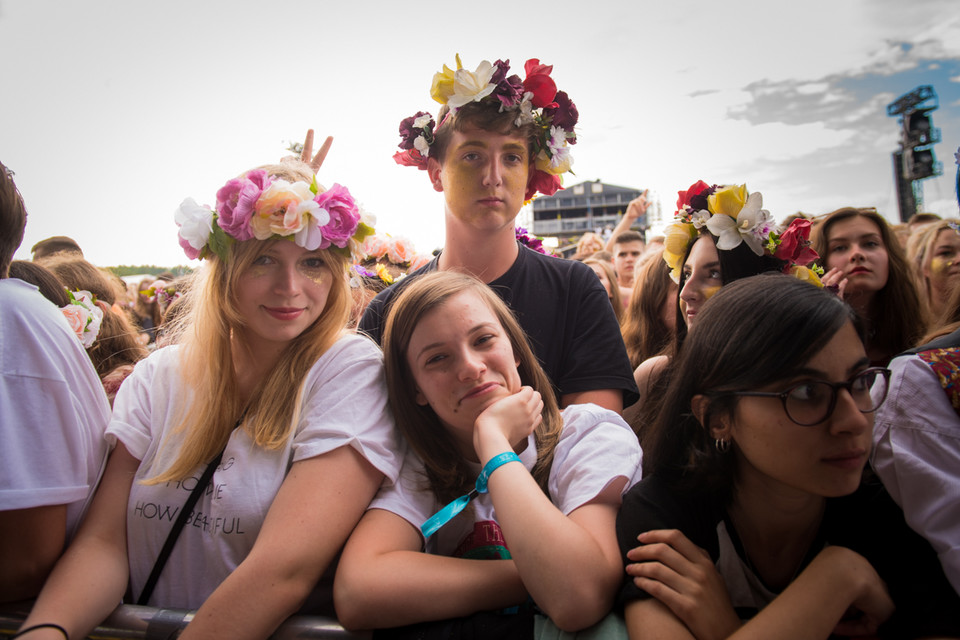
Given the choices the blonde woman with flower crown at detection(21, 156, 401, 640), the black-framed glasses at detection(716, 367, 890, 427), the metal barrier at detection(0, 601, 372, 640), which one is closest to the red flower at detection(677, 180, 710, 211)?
the black-framed glasses at detection(716, 367, 890, 427)

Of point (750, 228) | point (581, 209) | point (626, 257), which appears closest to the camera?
point (750, 228)

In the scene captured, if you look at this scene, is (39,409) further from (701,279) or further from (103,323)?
(701,279)

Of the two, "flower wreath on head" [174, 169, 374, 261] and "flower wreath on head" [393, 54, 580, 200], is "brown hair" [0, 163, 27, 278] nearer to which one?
"flower wreath on head" [174, 169, 374, 261]

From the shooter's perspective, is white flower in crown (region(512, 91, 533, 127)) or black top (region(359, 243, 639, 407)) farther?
white flower in crown (region(512, 91, 533, 127))

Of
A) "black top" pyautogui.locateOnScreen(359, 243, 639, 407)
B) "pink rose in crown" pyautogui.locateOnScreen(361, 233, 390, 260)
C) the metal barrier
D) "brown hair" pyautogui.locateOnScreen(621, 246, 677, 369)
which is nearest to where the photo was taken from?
the metal barrier

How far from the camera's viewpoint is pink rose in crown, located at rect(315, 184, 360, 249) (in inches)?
78.0

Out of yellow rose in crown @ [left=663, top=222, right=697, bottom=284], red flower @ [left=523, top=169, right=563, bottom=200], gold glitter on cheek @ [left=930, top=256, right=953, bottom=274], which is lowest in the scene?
gold glitter on cheek @ [left=930, top=256, right=953, bottom=274]

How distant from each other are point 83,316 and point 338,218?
5.76 feet

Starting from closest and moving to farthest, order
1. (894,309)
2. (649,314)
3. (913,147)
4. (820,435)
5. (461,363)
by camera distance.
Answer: (820,435), (461,363), (894,309), (649,314), (913,147)

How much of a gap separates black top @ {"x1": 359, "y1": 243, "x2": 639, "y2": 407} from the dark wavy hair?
0.66 metres

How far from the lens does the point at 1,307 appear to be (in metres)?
1.59

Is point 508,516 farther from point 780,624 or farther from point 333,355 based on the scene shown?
point 333,355

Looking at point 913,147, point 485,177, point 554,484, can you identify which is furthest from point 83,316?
point 913,147

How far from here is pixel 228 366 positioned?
1.93 metres
